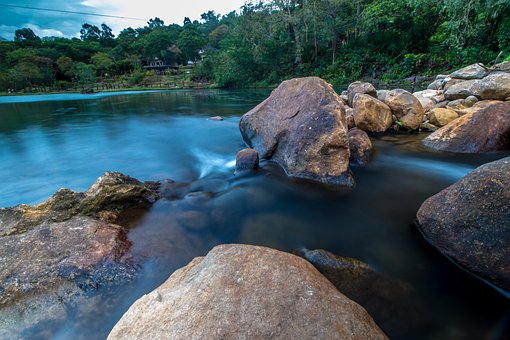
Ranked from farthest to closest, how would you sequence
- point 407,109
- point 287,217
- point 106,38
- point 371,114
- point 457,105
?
point 106,38
point 457,105
point 407,109
point 371,114
point 287,217

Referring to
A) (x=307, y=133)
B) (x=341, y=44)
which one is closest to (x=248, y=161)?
(x=307, y=133)

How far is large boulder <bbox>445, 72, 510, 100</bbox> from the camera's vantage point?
770cm

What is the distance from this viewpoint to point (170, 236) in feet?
11.4

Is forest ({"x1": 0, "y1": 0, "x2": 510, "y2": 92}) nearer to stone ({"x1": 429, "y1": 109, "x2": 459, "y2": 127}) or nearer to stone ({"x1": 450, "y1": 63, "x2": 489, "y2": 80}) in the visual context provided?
stone ({"x1": 450, "y1": 63, "x2": 489, "y2": 80})

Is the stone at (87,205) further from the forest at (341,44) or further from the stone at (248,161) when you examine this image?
the forest at (341,44)

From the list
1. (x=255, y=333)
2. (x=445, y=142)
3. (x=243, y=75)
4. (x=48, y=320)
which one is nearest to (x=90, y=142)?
(x=48, y=320)

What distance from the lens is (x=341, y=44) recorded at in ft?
118

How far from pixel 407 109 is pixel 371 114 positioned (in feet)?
4.35

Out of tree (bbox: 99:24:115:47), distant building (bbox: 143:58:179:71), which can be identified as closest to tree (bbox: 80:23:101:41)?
tree (bbox: 99:24:115:47)

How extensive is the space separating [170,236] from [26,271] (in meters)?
1.45

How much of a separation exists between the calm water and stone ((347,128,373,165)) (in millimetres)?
217

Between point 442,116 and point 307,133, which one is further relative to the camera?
point 442,116

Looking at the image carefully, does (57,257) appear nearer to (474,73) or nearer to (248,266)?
(248,266)

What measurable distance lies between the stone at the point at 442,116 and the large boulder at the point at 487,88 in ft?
4.69
